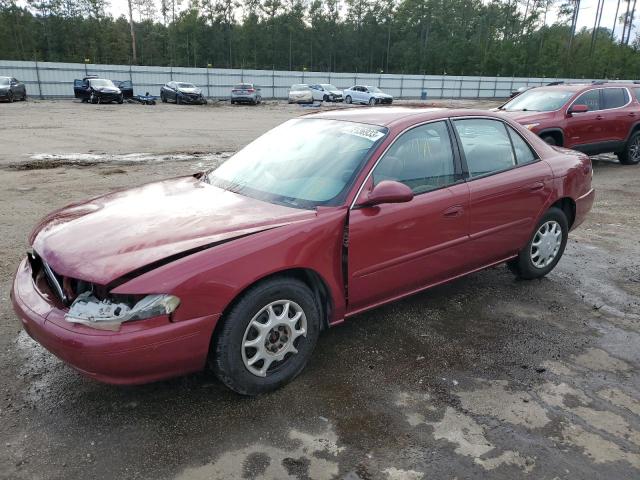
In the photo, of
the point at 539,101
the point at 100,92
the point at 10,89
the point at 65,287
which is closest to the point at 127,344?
the point at 65,287

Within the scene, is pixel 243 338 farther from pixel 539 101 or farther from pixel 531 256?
pixel 539 101

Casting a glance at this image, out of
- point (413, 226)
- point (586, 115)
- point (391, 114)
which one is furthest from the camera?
point (586, 115)

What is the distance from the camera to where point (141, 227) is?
3.05 metres

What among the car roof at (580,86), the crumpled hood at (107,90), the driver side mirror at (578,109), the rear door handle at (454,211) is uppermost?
the car roof at (580,86)

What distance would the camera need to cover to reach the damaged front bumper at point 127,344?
2.56 metres

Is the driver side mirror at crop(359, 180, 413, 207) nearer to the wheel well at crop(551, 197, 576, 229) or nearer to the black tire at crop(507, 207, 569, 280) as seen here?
the black tire at crop(507, 207, 569, 280)

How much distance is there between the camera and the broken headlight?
2.58 metres

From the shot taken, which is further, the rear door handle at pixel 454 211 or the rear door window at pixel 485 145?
the rear door window at pixel 485 145

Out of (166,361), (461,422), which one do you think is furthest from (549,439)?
(166,361)

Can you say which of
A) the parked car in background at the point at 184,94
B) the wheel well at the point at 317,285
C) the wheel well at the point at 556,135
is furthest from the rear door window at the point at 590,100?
the parked car in background at the point at 184,94

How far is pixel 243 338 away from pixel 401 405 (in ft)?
3.32

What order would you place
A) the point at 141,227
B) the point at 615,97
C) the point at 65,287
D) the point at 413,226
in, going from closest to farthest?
the point at 65,287 < the point at 141,227 < the point at 413,226 < the point at 615,97

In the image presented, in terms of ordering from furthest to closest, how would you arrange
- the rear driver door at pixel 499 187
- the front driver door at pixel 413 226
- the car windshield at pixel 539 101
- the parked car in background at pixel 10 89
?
the parked car in background at pixel 10 89 → the car windshield at pixel 539 101 → the rear driver door at pixel 499 187 → the front driver door at pixel 413 226

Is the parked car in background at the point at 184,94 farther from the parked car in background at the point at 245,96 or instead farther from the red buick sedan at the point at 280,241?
the red buick sedan at the point at 280,241
